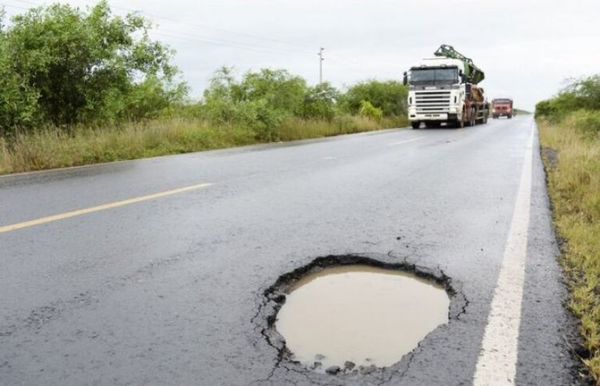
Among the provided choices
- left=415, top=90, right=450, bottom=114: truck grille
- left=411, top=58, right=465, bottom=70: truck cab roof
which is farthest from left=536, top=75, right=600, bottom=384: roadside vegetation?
left=411, top=58, right=465, bottom=70: truck cab roof

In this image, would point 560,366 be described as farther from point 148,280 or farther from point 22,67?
point 22,67

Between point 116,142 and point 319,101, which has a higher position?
point 319,101

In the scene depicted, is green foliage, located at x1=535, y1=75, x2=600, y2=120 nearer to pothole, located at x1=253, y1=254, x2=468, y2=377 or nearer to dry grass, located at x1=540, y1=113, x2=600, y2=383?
dry grass, located at x1=540, y1=113, x2=600, y2=383

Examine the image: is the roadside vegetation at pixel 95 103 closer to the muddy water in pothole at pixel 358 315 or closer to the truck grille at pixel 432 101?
the muddy water in pothole at pixel 358 315

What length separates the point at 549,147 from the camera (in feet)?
49.3

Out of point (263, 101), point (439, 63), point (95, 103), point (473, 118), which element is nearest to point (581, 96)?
point (473, 118)

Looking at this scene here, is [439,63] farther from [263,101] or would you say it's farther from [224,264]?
[224,264]

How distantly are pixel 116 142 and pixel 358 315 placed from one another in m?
9.94

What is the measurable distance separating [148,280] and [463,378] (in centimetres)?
207

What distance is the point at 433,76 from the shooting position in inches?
1007

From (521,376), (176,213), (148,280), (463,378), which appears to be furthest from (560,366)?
(176,213)

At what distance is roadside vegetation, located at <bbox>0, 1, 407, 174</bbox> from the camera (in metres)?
10.7

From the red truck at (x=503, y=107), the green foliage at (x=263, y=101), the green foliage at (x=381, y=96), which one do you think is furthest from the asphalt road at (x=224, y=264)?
the red truck at (x=503, y=107)

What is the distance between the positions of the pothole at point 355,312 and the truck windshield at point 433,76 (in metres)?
22.9
